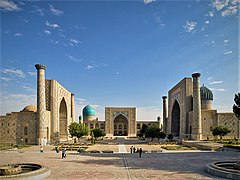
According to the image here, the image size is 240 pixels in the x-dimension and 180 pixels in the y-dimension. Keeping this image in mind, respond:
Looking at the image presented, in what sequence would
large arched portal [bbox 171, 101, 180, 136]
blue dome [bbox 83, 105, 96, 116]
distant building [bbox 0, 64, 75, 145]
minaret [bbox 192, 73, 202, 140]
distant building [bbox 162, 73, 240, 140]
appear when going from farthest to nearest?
blue dome [bbox 83, 105, 96, 116], large arched portal [bbox 171, 101, 180, 136], distant building [bbox 162, 73, 240, 140], minaret [bbox 192, 73, 202, 140], distant building [bbox 0, 64, 75, 145]

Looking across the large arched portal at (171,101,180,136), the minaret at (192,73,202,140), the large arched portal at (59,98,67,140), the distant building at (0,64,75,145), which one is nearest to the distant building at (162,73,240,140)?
the minaret at (192,73,202,140)

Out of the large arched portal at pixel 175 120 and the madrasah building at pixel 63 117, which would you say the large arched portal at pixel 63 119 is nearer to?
the madrasah building at pixel 63 117

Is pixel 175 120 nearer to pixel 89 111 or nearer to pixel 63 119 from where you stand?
pixel 63 119

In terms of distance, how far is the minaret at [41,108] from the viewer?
32156 mm

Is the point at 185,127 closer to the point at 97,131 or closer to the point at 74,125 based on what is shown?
the point at 97,131

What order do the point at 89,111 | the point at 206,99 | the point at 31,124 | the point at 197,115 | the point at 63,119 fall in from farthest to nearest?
the point at 89,111, the point at 206,99, the point at 63,119, the point at 197,115, the point at 31,124

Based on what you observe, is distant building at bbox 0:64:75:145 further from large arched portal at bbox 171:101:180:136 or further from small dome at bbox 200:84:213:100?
small dome at bbox 200:84:213:100

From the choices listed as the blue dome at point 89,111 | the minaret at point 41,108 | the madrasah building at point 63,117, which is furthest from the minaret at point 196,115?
the blue dome at point 89,111

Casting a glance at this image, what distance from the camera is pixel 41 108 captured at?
3272 cm

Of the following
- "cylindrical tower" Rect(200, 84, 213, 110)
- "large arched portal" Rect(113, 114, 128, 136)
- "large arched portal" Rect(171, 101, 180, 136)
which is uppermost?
"cylindrical tower" Rect(200, 84, 213, 110)

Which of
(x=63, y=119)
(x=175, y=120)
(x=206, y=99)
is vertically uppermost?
(x=206, y=99)

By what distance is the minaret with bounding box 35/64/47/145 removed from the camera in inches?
1266

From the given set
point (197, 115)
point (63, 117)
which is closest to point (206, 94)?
point (197, 115)

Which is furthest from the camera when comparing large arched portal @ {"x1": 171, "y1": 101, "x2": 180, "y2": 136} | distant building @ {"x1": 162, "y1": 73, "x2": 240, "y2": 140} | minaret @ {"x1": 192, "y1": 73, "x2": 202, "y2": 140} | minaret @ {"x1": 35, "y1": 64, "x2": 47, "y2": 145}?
large arched portal @ {"x1": 171, "y1": 101, "x2": 180, "y2": 136}
